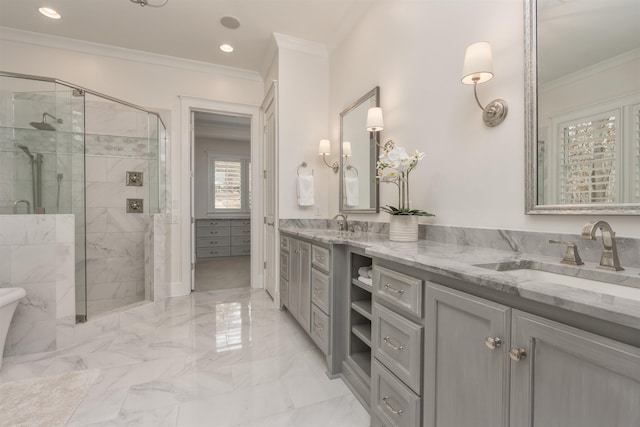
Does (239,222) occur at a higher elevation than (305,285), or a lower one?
higher

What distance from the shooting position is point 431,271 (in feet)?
3.15

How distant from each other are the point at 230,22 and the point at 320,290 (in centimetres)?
274

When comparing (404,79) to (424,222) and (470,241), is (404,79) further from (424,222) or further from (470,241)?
(470,241)

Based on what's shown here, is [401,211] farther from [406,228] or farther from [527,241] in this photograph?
[527,241]

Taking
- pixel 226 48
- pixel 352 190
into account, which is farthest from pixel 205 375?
pixel 226 48

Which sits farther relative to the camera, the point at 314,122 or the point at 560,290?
the point at 314,122

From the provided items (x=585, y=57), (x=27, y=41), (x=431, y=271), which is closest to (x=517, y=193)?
(x=585, y=57)

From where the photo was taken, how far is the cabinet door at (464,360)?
2.48 feet

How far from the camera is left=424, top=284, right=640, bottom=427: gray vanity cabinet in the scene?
543 millimetres

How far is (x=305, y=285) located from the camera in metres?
2.17

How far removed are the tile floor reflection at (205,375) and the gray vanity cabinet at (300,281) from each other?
0.23 meters

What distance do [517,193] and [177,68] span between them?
3.90 meters

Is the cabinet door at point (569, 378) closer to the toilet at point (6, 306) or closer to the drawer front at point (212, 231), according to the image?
the toilet at point (6, 306)

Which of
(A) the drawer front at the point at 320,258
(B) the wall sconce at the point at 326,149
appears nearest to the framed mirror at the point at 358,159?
(B) the wall sconce at the point at 326,149
